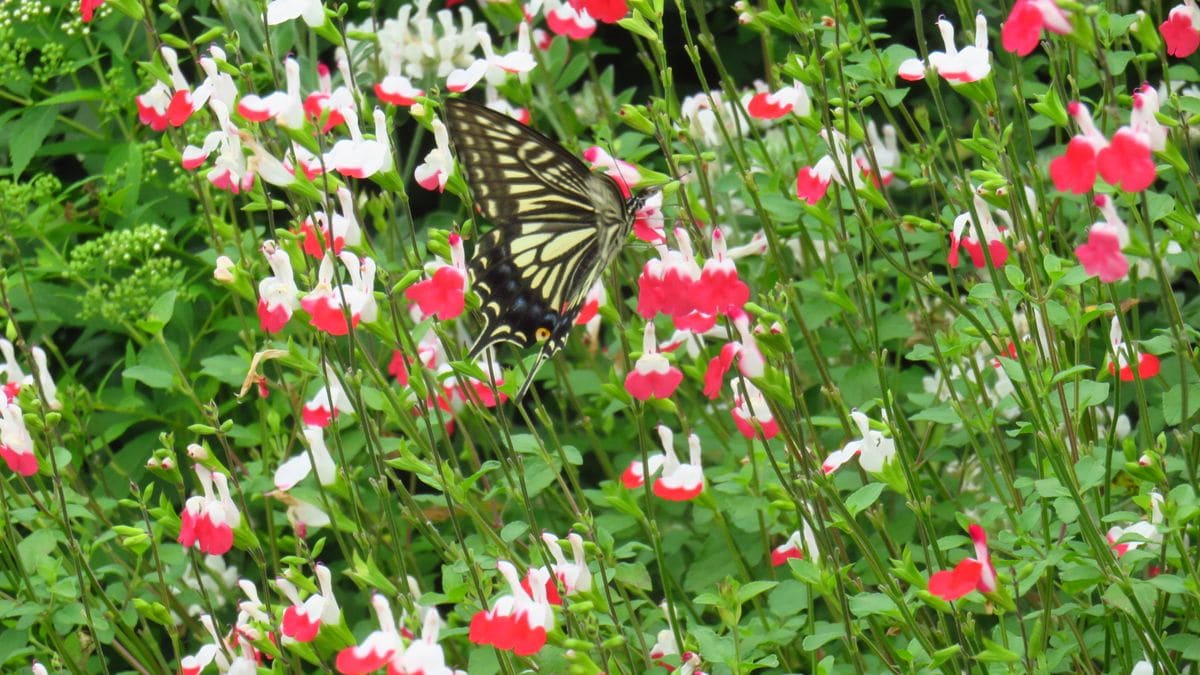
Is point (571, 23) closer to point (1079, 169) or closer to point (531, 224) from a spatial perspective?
point (531, 224)

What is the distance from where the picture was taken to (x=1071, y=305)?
5.49 feet

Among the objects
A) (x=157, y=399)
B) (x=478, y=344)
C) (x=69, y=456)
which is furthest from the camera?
(x=157, y=399)

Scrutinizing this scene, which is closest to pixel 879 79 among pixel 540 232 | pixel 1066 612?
pixel 540 232

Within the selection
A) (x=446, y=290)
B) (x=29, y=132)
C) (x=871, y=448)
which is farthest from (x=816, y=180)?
(x=29, y=132)

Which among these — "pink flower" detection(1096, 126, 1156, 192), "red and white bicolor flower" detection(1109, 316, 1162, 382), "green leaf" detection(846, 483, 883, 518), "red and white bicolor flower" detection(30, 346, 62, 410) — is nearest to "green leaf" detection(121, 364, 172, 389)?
"red and white bicolor flower" detection(30, 346, 62, 410)

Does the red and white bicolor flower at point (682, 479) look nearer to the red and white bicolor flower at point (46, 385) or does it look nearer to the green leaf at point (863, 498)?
the green leaf at point (863, 498)

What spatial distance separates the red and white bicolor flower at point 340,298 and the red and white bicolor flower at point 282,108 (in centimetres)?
16

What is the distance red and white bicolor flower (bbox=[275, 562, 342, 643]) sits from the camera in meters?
1.62

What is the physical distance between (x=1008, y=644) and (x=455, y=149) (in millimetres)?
928

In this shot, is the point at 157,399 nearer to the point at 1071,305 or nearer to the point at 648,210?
the point at 648,210

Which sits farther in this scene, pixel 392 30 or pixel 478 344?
pixel 392 30

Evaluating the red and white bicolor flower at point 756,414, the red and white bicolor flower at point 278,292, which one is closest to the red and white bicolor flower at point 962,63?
the red and white bicolor flower at point 756,414

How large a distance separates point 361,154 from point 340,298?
17cm

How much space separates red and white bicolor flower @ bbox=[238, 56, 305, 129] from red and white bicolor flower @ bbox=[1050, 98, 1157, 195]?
2.68ft
